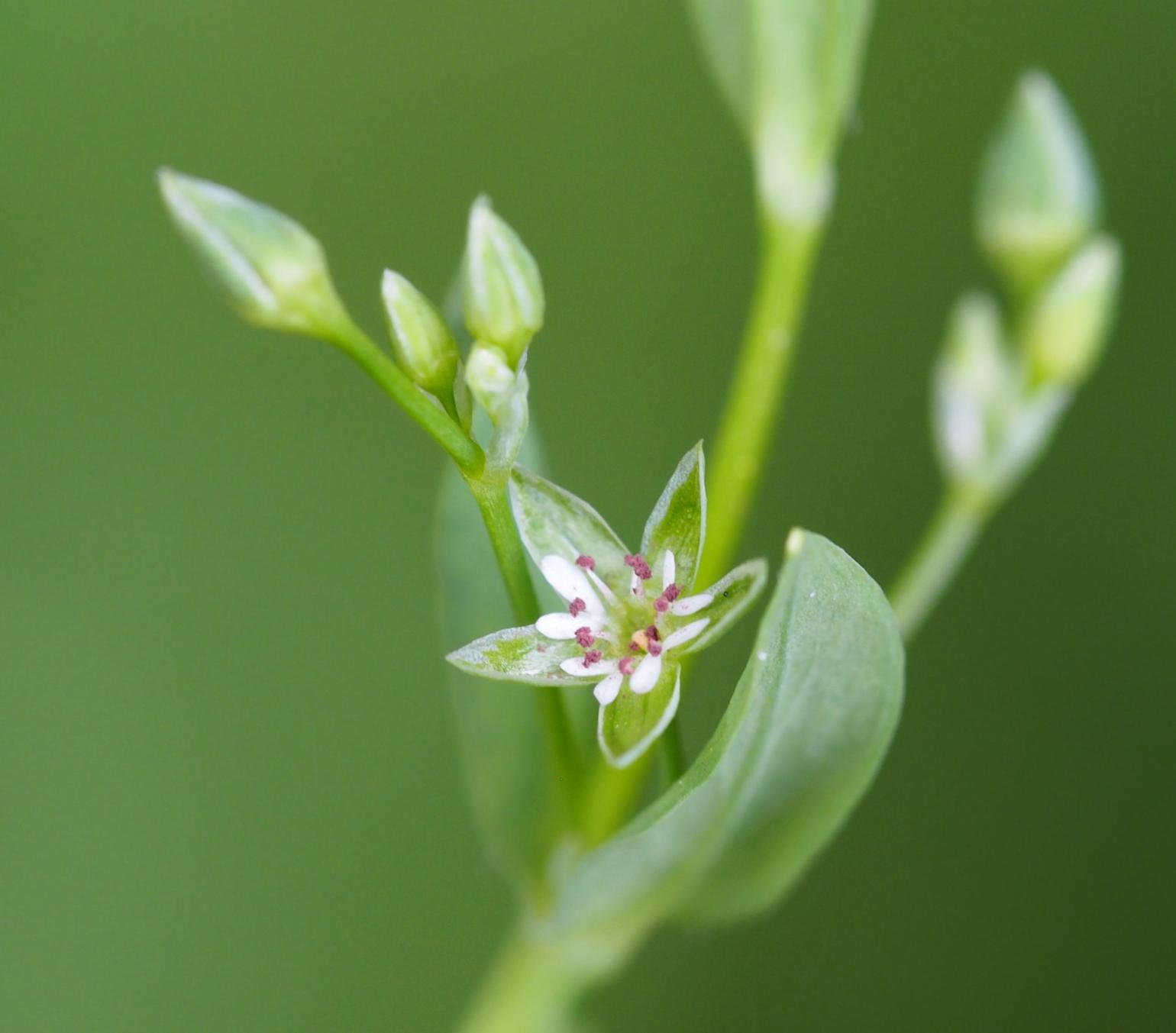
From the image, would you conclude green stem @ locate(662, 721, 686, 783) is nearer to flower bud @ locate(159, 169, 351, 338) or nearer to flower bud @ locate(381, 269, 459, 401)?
flower bud @ locate(381, 269, 459, 401)

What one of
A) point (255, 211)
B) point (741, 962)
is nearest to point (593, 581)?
point (255, 211)

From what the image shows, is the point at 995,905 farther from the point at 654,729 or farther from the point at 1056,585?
the point at 654,729

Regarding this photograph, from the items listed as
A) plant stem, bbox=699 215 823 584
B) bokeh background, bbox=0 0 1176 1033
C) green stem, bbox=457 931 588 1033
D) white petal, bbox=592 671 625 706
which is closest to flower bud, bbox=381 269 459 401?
white petal, bbox=592 671 625 706

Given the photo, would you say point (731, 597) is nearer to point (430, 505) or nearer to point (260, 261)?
point (260, 261)

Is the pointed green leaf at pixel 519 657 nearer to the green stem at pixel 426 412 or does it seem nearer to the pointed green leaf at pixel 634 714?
the pointed green leaf at pixel 634 714

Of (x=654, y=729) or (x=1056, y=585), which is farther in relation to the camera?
(x=1056, y=585)

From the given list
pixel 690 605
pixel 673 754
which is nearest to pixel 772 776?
pixel 673 754
